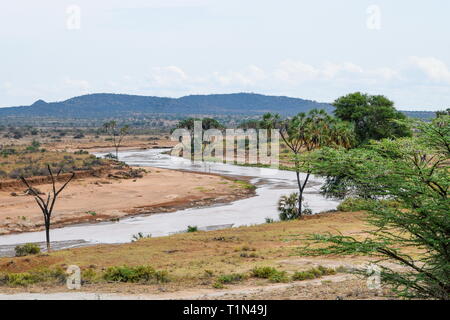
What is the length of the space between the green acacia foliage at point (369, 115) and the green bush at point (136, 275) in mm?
26833

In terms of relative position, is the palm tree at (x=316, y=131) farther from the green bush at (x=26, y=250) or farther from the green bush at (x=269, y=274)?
the green bush at (x=26, y=250)

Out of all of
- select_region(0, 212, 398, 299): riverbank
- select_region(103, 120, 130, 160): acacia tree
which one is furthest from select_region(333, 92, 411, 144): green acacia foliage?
select_region(103, 120, 130, 160): acacia tree

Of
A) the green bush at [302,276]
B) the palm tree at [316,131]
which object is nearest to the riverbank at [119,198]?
the palm tree at [316,131]

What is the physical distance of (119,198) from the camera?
151ft

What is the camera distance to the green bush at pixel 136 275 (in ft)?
55.8

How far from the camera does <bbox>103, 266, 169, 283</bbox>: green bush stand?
17016mm

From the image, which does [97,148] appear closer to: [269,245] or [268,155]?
[268,155]

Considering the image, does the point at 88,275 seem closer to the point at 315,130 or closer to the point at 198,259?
the point at 198,259

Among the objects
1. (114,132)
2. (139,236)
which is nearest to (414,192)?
(139,236)

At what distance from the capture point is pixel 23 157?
72000 millimetres

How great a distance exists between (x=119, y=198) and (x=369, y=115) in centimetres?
2348

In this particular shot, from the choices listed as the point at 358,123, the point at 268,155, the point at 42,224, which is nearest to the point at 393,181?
the point at 42,224

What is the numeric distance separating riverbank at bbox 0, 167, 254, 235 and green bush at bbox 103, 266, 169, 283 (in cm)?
1808
